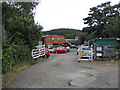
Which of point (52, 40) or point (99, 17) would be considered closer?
point (99, 17)

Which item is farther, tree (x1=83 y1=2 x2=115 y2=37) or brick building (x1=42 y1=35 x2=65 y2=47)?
brick building (x1=42 y1=35 x2=65 y2=47)

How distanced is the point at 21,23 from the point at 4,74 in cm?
581

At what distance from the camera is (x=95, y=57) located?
1217 cm

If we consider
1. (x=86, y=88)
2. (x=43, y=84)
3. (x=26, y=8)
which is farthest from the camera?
(x=26, y=8)

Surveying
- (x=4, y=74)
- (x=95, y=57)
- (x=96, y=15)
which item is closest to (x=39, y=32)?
(x=95, y=57)

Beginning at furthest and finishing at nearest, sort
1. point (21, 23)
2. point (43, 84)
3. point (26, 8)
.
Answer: point (26, 8), point (21, 23), point (43, 84)

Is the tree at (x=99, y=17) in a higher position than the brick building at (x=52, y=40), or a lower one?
higher

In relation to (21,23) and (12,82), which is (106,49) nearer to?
(21,23)

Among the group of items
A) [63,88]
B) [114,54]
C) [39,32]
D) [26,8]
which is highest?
[26,8]

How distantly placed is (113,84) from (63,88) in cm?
197

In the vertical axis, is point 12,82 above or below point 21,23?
below

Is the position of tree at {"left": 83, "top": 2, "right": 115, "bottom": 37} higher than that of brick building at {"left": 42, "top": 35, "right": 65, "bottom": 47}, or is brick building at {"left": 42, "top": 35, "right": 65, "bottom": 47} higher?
tree at {"left": 83, "top": 2, "right": 115, "bottom": 37}

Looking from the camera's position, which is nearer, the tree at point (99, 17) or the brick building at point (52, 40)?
the tree at point (99, 17)

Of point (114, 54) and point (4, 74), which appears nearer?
point (4, 74)
